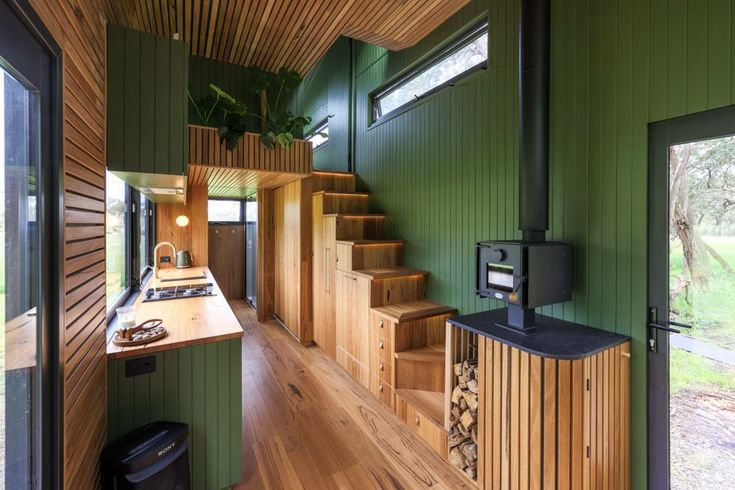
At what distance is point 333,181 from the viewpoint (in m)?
4.56

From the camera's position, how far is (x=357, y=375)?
3.46m

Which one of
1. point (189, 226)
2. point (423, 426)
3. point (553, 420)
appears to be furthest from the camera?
point (189, 226)

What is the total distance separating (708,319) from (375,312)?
2209 mm

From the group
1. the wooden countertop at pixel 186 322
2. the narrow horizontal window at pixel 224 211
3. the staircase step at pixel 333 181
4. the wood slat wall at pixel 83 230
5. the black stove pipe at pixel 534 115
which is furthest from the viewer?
the narrow horizontal window at pixel 224 211

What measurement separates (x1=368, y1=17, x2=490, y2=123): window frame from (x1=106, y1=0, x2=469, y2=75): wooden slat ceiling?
0.76ft

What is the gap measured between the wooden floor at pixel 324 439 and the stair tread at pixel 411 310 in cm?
84

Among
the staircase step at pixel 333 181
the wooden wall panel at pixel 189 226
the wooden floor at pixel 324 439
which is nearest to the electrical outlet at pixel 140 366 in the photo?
the wooden floor at pixel 324 439

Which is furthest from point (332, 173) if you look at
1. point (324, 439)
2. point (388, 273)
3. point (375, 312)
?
point (324, 439)

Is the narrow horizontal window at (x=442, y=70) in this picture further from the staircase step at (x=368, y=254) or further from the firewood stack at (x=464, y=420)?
the firewood stack at (x=464, y=420)

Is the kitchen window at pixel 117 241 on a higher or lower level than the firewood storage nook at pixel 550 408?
higher

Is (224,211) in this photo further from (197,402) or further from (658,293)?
(658,293)

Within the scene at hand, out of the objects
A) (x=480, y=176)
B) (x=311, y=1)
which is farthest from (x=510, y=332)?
(x=311, y=1)

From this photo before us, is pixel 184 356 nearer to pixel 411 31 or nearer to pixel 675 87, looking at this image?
pixel 675 87

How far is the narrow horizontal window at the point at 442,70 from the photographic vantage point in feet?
9.50
